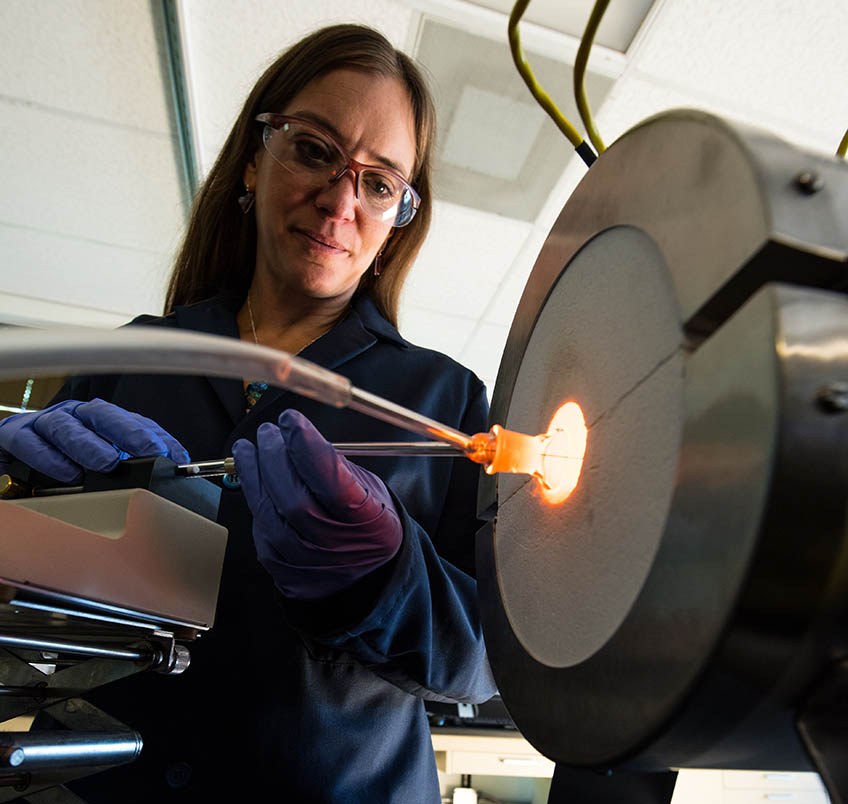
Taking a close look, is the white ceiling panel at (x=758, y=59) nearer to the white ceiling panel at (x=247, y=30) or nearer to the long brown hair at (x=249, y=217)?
Result: the white ceiling panel at (x=247, y=30)

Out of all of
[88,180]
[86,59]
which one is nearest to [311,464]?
[86,59]

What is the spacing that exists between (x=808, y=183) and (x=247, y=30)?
6.27 ft

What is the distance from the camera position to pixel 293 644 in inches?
29.9

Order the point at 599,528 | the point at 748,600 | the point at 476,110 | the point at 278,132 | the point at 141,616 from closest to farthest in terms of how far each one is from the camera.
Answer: the point at 748,600, the point at 599,528, the point at 141,616, the point at 278,132, the point at 476,110

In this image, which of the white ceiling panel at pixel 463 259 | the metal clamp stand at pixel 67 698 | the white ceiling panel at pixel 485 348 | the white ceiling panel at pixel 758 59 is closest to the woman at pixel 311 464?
the metal clamp stand at pixel 67 698

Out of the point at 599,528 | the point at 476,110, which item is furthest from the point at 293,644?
the point at 476,110

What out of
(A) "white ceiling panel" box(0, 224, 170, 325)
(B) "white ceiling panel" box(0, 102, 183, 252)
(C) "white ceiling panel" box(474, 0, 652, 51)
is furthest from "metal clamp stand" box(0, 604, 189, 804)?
(A) "white ceiling panel" box(0, 224, 170, 325)

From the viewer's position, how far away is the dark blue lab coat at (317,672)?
0.61 metres

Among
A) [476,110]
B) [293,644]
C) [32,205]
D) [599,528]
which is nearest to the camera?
[599,528]

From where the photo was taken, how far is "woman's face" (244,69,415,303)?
0.97 meters

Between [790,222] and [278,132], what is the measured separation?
886mm

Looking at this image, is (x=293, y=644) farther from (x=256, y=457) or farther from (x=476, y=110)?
(x=476, y=110)

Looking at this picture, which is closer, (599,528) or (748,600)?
(748,600)

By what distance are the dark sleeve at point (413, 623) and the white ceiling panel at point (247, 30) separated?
5.13 feet
